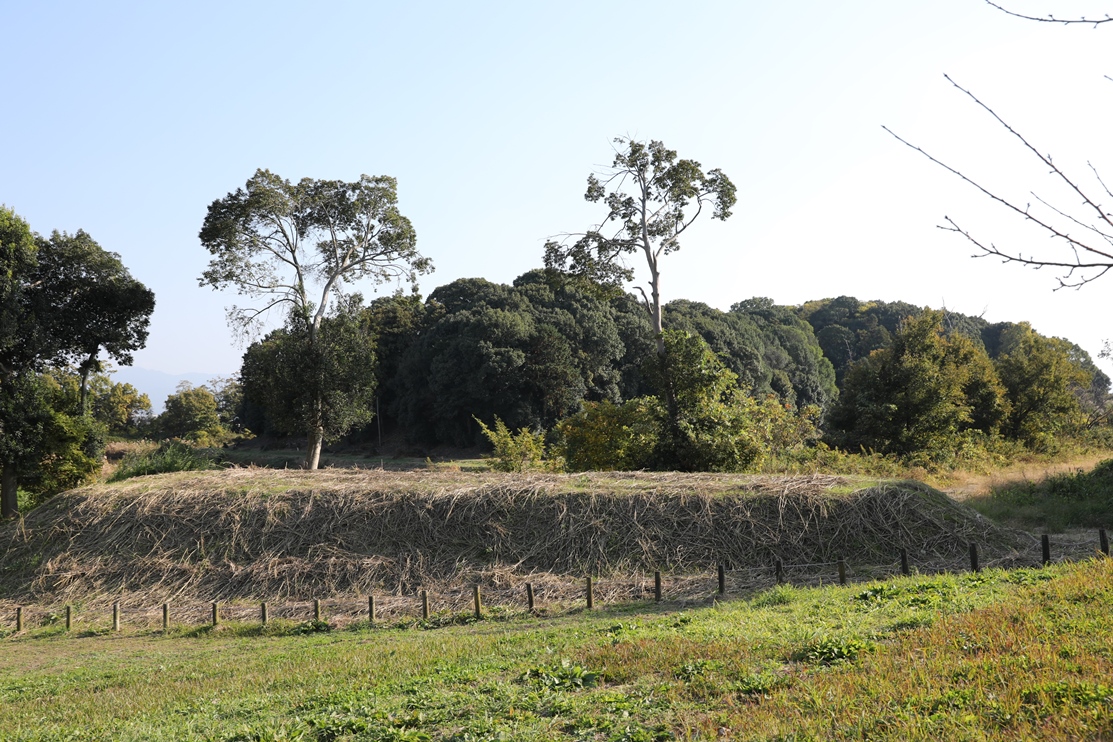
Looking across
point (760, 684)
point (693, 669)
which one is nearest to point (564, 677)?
point (693, 669)

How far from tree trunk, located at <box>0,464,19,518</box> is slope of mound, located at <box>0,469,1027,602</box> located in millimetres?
2893

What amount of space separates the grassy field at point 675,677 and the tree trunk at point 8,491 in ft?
34.1

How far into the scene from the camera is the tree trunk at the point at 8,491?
18.4 m

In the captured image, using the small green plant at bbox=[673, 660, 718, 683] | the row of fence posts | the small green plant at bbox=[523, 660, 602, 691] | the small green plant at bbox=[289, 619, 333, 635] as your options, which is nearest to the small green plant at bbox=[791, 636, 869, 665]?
the small green plant at bbox=[673, 660, 718, 683]

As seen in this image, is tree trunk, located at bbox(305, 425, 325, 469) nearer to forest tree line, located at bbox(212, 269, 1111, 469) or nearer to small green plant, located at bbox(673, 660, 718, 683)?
forest tree line, located at bbox(212, 269, 1111, 469)

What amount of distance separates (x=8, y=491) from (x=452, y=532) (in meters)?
12.4

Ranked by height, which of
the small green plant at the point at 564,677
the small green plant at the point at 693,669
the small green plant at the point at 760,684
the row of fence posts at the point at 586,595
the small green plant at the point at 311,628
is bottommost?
the small green plant at the point at 311,628

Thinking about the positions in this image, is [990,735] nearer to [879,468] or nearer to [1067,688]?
[1067,688]

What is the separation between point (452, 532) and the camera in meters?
14.2

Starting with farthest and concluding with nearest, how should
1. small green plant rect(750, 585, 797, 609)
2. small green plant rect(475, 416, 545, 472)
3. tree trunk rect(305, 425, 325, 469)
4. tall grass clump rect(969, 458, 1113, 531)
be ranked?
tree trunk rect(305, 425, 325, 469), small green plant rect(475, 416, 545, 472), tall grass clump rect(969, 458, 1113, 531), small green plant rect(750, 585, 797, 609)

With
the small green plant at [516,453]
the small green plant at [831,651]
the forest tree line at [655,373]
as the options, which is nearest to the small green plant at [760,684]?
the small green plant at [831,651]

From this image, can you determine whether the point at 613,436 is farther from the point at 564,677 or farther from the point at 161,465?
the point at 564,677

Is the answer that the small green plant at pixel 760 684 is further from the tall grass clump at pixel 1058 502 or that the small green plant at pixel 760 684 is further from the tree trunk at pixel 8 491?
the tree trunk at pixel 8 491

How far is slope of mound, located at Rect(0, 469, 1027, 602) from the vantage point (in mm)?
12992
